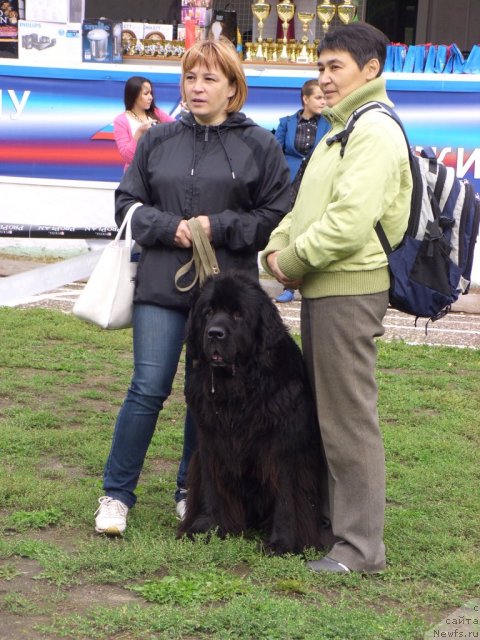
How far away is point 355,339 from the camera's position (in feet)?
12.8

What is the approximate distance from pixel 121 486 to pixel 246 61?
28.4 ft

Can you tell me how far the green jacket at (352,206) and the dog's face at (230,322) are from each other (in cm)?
20

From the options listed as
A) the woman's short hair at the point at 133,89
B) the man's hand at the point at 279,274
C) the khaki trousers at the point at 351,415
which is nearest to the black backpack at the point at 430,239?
the khaki trousers at the point at 351,415

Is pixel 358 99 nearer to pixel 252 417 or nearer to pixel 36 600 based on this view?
pixel 252 417

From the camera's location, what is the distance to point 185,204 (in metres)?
4.32

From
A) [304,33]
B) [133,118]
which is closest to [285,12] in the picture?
[304,33]

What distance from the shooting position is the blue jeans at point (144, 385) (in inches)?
172

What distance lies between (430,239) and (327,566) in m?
1.37

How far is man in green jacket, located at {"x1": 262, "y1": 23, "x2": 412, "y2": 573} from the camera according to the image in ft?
12.2

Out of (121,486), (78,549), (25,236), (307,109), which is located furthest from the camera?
(25,236)

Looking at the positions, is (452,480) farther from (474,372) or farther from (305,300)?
(474,372)

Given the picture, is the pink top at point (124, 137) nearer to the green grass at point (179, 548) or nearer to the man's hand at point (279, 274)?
the green grass at point (179, 548)

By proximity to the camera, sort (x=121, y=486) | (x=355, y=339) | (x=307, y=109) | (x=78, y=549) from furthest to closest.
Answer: (x=307, y=109), (x=121, y=486), (x=78, y=549), (x=355, y=339)

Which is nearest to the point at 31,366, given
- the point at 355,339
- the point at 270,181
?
the point at 270,181
